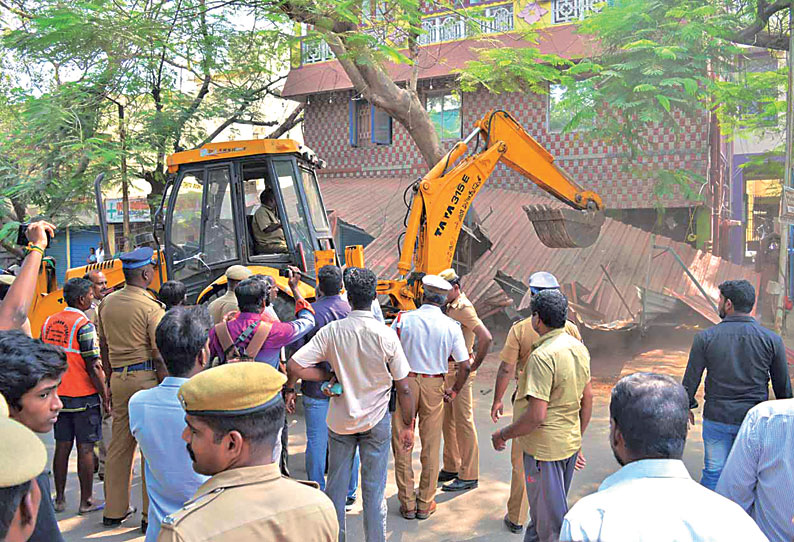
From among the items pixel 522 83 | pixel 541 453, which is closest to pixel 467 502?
pixel 541 453

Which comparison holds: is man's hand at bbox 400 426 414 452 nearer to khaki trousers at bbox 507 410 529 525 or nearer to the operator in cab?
khaki trousers at bbox 507 410 529 525

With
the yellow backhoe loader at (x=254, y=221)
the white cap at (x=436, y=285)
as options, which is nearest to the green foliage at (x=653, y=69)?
the yellow backhoe loader at (x=254, y=221)

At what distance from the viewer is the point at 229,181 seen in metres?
6.79

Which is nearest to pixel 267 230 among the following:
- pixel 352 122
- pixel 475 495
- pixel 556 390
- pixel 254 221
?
pixel 254 221

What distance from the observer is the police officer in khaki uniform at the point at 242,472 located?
1.66 metres

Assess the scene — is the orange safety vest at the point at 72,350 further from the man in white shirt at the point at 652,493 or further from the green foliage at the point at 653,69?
the green foliage at the point at 653,69

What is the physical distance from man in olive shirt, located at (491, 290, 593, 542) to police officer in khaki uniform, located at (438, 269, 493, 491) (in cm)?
154

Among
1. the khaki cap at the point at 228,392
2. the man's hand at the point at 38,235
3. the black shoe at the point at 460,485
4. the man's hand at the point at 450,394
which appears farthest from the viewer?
the black shoe at the point at 460,485

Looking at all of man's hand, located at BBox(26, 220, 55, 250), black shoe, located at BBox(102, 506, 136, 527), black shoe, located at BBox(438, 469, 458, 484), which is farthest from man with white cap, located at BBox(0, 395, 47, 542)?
black shoe, located at BBox(438, 469, 458, 484)

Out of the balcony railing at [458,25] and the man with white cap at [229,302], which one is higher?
the balcony railing at [458,25]

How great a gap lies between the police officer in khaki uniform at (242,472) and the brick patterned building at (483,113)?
11609mm

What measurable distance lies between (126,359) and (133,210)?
1849cm

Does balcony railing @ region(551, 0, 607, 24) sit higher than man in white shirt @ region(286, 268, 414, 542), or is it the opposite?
balcony railing @ region(551, 0, 607, 24)

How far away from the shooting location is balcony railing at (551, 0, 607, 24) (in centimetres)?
1408
